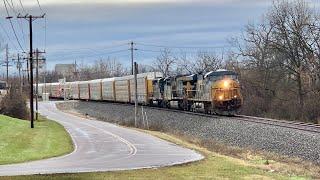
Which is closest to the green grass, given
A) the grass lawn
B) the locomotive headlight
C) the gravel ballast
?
the grass lawn

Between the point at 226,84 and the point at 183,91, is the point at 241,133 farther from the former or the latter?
the point at 183,91

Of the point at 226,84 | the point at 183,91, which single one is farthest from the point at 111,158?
the point at 183,91

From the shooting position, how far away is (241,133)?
106 feet

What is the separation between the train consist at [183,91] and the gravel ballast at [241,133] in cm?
230

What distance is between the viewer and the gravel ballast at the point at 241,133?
24.9 m

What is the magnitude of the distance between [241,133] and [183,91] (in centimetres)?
2194

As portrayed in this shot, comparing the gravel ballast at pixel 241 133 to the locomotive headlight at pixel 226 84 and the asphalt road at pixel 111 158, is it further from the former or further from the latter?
the asphalt road at pixel 111 158

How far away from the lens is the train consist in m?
45.3

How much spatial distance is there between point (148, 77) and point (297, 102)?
2034 centimetres

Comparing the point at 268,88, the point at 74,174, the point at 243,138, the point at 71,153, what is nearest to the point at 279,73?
the point at 268,88

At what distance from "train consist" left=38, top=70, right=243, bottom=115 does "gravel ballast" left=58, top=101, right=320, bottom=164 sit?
2297 millimetres

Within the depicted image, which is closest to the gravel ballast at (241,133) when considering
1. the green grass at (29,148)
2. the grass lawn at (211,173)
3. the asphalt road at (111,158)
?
the grass lawn at (211,173)

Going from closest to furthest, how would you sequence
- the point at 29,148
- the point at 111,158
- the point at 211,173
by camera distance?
the point at 211,173, the point at 111,158, the point at 29,148

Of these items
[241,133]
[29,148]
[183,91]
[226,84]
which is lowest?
[29,148]
